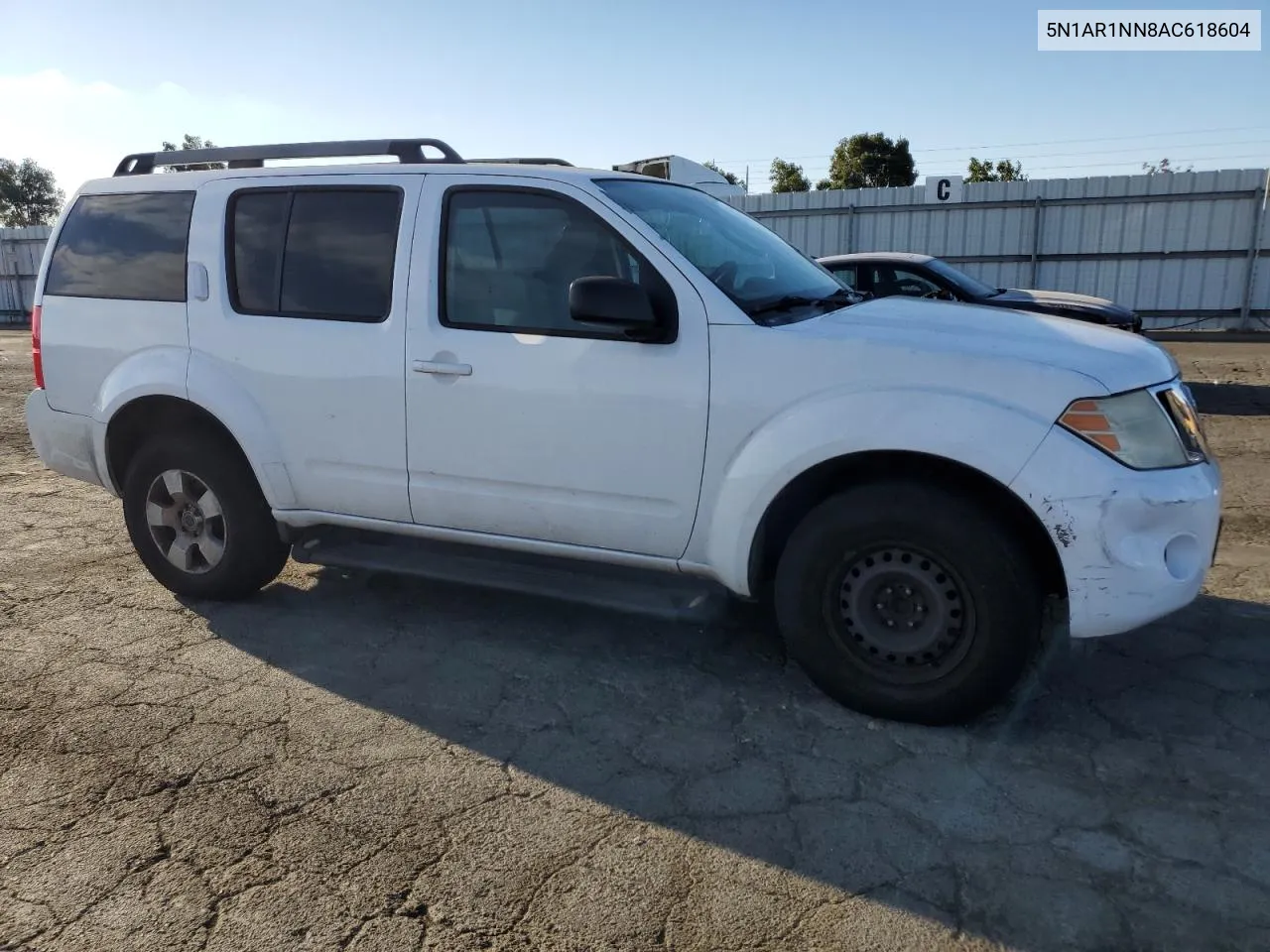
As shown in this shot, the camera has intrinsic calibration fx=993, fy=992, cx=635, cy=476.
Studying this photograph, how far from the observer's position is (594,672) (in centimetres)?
397

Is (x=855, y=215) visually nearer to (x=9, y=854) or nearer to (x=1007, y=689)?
(x=1007, y=689)

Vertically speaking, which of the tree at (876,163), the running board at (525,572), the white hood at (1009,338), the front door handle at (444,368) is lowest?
the running board at (525,572)

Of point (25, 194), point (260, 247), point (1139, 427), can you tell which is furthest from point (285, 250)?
point (25, 194)

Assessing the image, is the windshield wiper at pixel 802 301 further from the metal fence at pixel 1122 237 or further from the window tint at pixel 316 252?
the metal fence at pixel 1122 237

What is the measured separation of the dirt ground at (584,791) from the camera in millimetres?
2506

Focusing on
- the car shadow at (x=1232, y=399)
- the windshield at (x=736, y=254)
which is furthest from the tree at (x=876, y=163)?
the windshield at (x=736, y=254)

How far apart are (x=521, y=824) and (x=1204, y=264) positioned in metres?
18.7

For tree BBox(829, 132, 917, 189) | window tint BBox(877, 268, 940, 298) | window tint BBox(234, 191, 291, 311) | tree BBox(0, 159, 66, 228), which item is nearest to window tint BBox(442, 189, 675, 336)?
window tint BBox(234, 191, 291, 311)

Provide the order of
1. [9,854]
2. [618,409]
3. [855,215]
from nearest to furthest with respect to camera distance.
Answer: [9,854] → [618,409] → [855,215]

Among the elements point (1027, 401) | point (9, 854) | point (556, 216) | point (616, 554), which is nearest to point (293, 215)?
point (556, 216)

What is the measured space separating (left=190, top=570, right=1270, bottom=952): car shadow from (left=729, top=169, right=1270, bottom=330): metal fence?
15.2 meters

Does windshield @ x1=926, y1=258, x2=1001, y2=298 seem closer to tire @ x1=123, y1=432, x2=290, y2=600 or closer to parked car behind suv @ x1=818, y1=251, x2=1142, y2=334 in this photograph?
parked car behind suv @ x1=818, y1=251, x2=1142, y2=334

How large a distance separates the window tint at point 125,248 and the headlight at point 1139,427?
3792mm

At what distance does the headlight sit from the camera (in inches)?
122
